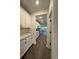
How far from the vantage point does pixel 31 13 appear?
6.28 meters
